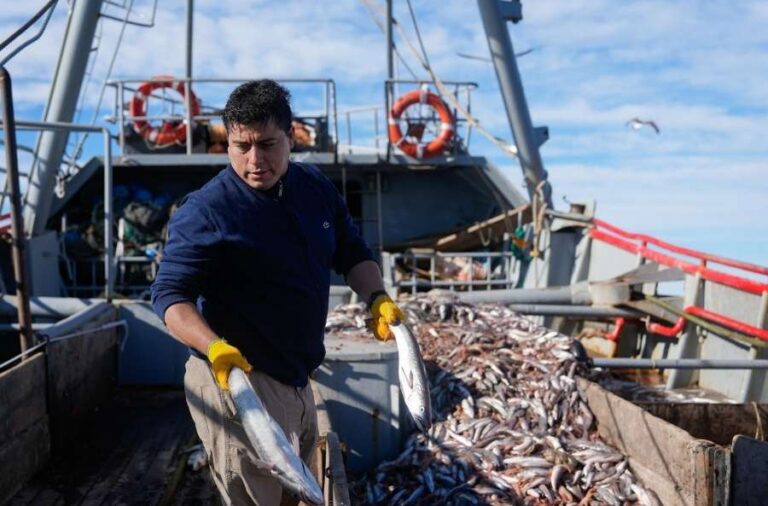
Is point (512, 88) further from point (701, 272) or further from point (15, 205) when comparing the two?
point (15, 205)

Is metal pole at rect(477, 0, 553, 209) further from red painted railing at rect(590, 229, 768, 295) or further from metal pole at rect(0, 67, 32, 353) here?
metal pole at rect(0, 67, 32, 353)

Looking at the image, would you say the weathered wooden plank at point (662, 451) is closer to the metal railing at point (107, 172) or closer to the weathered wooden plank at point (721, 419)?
the weathered wooden plank at point (721, 419)

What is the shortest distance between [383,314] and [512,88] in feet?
30.2

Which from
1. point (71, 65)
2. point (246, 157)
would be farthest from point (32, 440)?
point (71, 65)

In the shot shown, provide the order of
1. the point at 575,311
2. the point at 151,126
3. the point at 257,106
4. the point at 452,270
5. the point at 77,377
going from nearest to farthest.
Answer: the point at 257,106 < the point at 77,377 < the point at 575,311 < the point at 452,270 < the point at 151,126

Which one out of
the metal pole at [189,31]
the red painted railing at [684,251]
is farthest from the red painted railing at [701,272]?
the metal pole at [189,31]

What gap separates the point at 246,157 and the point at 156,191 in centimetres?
1017

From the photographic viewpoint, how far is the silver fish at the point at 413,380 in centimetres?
321

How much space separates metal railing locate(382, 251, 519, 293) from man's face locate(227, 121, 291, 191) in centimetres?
719

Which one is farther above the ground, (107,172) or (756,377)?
(107,172)

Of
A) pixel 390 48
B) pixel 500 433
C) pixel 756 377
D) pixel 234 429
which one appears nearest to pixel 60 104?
pixel 390 48

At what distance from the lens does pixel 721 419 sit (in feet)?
19.9

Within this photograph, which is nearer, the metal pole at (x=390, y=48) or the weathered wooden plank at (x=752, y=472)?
the weathered wooden plank at (x=752, y=472)

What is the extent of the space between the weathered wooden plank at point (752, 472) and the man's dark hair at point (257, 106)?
330cm
